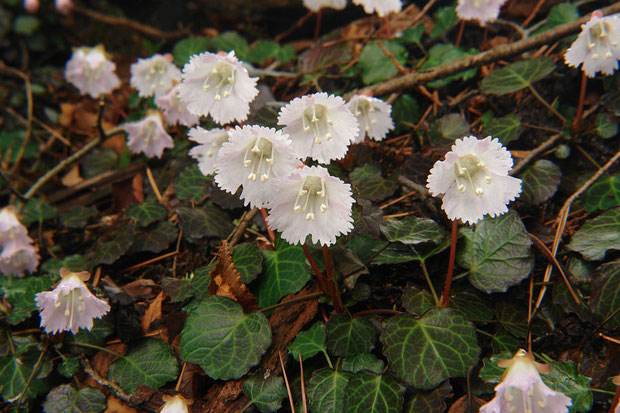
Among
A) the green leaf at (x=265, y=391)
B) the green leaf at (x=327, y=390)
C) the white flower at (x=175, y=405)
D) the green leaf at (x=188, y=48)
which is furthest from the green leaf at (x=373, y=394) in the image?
the green leaf at (x=188, y=48)

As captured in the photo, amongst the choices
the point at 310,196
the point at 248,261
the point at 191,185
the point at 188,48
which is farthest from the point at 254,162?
the point at 188,48

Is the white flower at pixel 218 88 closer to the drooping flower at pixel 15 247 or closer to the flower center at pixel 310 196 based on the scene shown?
the flower center at pixel 310 196

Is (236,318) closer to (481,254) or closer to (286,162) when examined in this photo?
(286,162)

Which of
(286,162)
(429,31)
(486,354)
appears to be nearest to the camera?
(286,162)

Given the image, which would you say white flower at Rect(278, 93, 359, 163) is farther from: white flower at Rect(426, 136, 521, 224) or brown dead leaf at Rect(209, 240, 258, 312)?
brown dead leaf at Rect(209, 240, 258, 312)

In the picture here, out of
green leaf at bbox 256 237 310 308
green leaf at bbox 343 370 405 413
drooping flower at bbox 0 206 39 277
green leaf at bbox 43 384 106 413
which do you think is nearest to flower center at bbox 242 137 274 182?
green leaf at bbox 256 237 310 308

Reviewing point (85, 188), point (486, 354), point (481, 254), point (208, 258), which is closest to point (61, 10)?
point (85, 188)
